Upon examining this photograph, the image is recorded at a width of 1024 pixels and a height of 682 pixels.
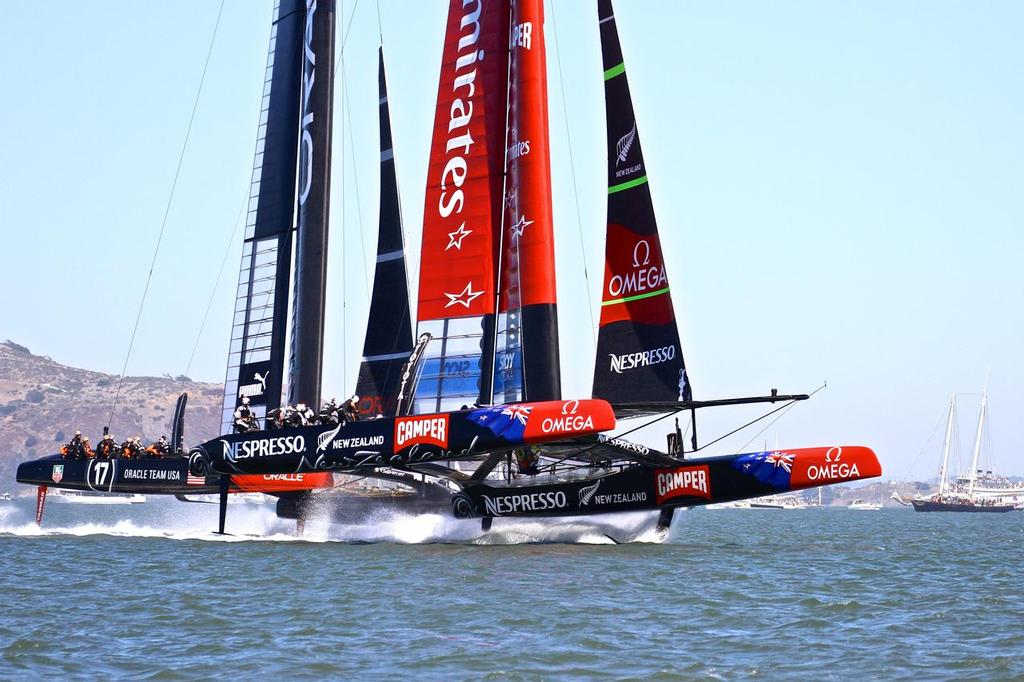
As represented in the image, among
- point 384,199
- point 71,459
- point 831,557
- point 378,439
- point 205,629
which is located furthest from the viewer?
point 384,199

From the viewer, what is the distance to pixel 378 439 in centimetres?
2091

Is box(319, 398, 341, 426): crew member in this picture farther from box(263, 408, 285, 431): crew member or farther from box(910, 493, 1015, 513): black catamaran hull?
box(910, 493, 1015, 513): black catamaran hull

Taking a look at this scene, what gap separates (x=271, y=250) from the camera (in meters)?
27.3

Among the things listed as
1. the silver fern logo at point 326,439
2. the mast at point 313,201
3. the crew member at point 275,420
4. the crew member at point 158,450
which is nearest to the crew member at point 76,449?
the crew member at point 158,450

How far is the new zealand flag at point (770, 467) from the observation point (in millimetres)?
20703

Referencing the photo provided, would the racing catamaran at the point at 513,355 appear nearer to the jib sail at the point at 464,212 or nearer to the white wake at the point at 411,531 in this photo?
the jib sail at the point at 464,212

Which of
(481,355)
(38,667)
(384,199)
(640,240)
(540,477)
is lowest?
(38,667)

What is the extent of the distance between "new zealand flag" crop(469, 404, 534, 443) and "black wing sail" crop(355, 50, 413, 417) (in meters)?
7.54

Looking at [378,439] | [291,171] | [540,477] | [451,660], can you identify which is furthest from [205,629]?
[291,171]

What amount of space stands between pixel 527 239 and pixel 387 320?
6.37 m

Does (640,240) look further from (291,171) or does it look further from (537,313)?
(291,171)

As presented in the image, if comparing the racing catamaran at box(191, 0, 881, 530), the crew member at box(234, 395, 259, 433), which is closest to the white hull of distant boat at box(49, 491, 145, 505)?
the crew member at box(234, 395, 259, 433)

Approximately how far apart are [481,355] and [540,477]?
243 cm

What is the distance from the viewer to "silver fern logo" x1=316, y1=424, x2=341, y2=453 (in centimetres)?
2147
